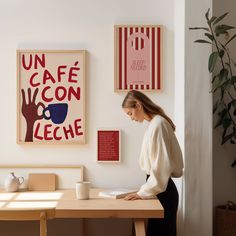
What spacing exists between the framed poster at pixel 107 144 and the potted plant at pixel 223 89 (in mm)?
816

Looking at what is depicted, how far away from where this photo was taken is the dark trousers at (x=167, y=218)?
2.58 meters

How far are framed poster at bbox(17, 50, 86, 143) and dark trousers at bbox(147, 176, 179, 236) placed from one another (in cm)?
96

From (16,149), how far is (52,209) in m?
1.20

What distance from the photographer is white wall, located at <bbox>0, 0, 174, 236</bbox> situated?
3320 mm

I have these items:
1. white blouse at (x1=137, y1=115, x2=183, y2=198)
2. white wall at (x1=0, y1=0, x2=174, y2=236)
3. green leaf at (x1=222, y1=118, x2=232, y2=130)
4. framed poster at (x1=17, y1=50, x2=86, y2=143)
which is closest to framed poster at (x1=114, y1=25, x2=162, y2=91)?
white wall at (x1=0, y1=0, x2=174, y2=236)

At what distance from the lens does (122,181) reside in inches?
131

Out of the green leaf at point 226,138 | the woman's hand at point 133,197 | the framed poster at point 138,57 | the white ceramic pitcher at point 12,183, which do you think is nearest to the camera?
the woman's hand at point 133,197

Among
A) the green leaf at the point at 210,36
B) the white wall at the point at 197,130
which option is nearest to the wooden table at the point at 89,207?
the white wall at the point at 197,130

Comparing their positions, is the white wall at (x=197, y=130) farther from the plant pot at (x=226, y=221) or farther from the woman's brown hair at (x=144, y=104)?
the woman's brown hair at (x=144, y=104)

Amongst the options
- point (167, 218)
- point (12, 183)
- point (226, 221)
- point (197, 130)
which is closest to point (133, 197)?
point (167, 218)

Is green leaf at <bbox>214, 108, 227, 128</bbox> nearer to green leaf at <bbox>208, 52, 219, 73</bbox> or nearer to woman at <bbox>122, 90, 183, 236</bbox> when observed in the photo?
green leaf at <bbox>208, 52, 219, 73</bbox>

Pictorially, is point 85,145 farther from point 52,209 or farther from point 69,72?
point 52,209

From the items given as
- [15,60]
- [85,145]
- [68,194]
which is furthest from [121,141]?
[15,60]

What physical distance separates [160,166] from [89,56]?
4.04 feet
